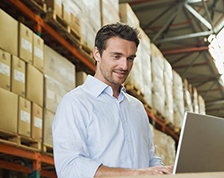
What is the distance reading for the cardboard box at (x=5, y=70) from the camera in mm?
3748

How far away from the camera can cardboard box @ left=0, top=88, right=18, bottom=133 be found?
3.65 m

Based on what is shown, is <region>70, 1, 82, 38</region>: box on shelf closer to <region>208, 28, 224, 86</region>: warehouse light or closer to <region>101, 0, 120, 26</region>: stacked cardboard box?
<region>101, 0, 120, 26</region>: stacked cardboard box

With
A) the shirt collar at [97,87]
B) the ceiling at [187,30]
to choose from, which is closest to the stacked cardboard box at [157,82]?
the ceiling at [187,30]

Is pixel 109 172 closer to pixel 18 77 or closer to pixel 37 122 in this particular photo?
pixel 18 77

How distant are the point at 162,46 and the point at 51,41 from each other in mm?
8930

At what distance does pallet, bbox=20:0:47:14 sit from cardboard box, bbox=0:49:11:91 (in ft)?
3.11

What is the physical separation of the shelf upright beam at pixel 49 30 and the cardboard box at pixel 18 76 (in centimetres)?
73

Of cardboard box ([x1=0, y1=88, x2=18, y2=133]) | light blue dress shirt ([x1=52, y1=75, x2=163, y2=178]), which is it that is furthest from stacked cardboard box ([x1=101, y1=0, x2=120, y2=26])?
light blue dress shirt ([x1=52, y1=75, x2=163, y2=178])

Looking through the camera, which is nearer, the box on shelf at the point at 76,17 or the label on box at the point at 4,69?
the label on box at the point at 4,69

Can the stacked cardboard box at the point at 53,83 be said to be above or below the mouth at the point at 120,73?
above

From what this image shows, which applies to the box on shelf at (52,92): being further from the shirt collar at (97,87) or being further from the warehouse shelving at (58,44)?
the shirt collar at (97,87)

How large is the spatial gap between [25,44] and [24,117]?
0.84 m

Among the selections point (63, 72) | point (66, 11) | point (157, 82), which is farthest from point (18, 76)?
point (157, 82)

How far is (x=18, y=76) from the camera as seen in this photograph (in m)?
4.02
